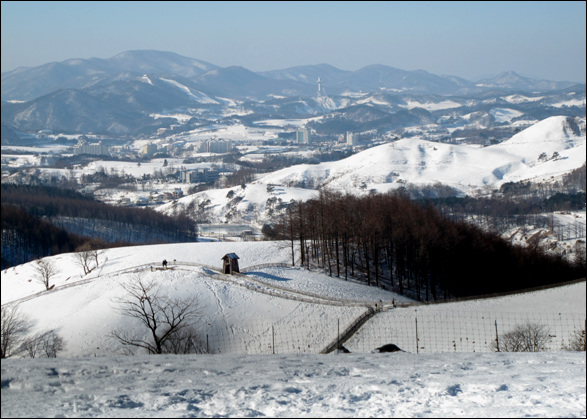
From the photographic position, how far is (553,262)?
92.5 ft

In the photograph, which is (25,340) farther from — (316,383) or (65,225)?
(65,225)

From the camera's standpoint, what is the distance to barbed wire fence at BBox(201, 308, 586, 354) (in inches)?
510

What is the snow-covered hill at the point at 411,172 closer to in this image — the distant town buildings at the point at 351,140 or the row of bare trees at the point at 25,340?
the row of bare trees at the point at 25,340

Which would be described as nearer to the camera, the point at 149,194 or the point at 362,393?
the point at 362,393

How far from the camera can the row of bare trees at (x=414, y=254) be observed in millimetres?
25219

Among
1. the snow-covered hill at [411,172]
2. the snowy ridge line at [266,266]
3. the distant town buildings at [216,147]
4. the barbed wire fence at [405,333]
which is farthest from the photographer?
the distant town buildings at [216,147]

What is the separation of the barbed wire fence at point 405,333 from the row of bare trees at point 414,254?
747 cm

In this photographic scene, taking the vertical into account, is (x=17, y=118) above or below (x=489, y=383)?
above

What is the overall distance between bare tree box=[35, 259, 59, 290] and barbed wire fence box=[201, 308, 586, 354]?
14595 millimetres

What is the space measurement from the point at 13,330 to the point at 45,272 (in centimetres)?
1170

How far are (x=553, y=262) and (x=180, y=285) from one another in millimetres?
17608

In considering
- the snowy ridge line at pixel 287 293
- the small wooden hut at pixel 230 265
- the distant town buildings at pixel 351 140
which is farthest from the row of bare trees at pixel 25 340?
the distant town buildings at pixel 351 140

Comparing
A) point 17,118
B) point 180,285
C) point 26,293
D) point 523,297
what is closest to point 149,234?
point 26,293

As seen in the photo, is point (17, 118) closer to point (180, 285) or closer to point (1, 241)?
point (1, 241)
